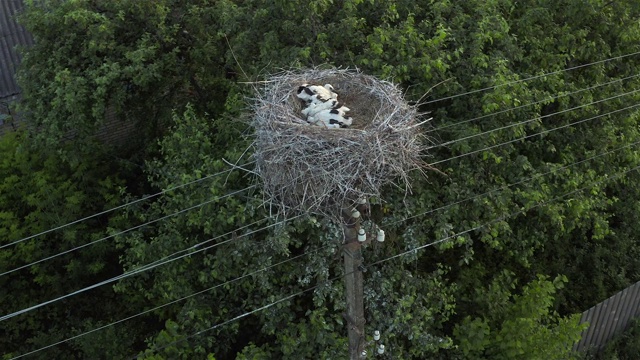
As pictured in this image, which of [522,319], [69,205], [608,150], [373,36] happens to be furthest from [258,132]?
[69,205]

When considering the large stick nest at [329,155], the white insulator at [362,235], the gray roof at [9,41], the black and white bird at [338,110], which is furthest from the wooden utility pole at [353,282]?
the gray roof at [9,41]

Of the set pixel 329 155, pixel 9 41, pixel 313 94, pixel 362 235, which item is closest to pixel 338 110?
pixel 313 94

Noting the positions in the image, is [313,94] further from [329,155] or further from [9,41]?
[9,41]

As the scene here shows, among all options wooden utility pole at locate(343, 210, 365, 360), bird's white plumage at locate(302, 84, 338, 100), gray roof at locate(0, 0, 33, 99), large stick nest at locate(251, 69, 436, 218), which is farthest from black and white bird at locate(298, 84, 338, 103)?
gray roof at locate(0, 0, 33, 99)

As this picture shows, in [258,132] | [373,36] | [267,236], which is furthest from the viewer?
[373,36]

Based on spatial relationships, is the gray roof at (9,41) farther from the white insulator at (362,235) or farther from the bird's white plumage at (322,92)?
the white insulator at (362,235)

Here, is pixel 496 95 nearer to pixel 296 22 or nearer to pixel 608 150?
pixel 608 150

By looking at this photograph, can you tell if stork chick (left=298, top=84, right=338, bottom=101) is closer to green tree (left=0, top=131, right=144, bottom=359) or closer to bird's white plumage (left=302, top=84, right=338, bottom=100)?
bird's white plumage (left=302, top=84, right=338, bottom=100)

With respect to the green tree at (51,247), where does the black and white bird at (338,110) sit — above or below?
Result: above
